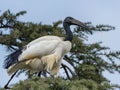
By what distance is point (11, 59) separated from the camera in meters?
9.99

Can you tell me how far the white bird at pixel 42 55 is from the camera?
10.0 metres

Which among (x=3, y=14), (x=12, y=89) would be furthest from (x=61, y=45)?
(x=12, y=89)

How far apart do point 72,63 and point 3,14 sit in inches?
52.0

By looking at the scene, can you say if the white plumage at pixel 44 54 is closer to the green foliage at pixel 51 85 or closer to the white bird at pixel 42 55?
the white bird at pixel 42 55

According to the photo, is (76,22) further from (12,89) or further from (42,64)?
(12,89)

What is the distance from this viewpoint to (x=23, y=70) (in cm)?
1053

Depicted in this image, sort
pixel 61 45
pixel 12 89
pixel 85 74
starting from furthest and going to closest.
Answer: pixel 61 45 → pixel 85 74 → pixel 12 89

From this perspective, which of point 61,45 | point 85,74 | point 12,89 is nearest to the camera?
point 12,89

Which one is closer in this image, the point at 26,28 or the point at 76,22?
the point at 26,28

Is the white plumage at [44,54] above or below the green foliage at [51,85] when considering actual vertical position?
below

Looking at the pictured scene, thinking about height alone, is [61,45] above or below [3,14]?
below

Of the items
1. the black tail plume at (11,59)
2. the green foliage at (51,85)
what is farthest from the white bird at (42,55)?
the green foliage at (51,85)

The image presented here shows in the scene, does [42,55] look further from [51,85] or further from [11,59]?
[51,85]

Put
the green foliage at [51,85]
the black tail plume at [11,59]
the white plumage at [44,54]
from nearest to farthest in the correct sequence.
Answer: the green foliage at [51,85], the black tail plume at [11,59], the white plumage at [44,54]
